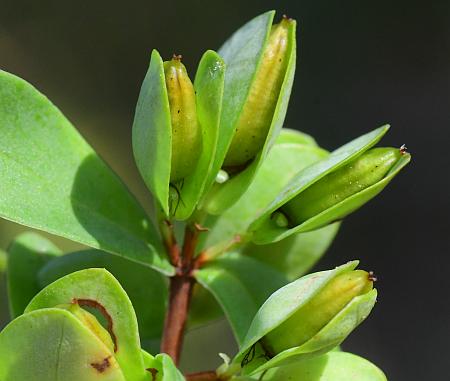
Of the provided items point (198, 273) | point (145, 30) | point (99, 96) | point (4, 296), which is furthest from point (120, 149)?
point (198, 273)

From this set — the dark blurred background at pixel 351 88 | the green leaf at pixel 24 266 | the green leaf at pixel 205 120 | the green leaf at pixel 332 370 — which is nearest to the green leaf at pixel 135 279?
the green leaf at pixel 24 266

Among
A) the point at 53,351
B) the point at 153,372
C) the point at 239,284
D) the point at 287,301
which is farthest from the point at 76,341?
the point at 239,284

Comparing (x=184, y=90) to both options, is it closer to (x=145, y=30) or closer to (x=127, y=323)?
(x=127, y=323)

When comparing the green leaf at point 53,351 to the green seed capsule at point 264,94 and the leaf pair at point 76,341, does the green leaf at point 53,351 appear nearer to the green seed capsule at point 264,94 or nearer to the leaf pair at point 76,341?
the leaf pair at point 76,341

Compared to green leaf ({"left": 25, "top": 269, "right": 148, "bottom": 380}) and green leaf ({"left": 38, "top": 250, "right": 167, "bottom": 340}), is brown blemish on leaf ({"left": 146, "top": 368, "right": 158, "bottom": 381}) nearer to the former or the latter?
green leaf ({"left": 25, "top": 269, "right": 148, "bottom": 380})

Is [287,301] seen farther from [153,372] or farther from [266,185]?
[266,185]
